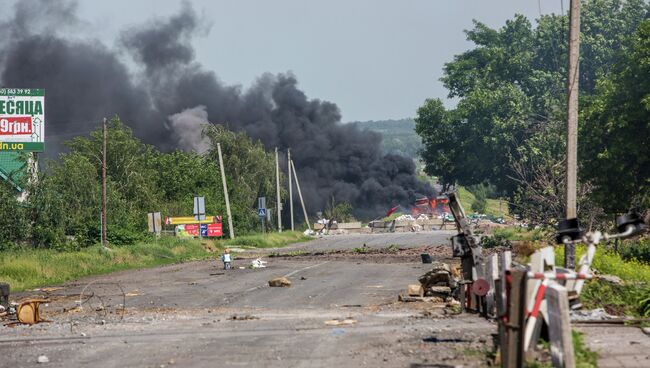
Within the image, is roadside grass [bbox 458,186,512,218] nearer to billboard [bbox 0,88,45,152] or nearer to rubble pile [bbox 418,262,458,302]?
billboard [bbox 0,88,45,152]

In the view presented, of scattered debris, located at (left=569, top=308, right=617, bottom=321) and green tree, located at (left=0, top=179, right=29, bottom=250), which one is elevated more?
green tree, located at (left=0, top=179, right=29, bottom=250)

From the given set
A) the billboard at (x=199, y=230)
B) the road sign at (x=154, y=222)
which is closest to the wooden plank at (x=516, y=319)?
the road sign at (x=154, y=222)

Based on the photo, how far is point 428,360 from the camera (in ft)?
43.8

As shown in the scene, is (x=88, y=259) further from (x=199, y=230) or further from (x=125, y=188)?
(x=125, y=188)

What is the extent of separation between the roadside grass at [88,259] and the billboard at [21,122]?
5.30 meters

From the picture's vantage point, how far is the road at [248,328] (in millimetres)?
14219

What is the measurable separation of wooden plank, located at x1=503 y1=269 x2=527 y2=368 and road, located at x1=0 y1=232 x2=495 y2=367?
2218mm

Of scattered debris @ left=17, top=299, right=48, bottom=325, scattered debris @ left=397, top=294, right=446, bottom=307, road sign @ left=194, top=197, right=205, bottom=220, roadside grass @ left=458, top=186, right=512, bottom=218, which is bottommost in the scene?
scattered debris @ left=397, top=294, right=446, bottom=307

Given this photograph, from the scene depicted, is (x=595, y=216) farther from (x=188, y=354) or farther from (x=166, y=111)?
(x=166, y=111)

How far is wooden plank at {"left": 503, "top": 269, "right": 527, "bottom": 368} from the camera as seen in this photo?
1041 cm

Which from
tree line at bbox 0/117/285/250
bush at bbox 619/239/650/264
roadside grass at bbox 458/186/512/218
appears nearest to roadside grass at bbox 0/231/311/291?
tree line at bbox 0/117/285/250

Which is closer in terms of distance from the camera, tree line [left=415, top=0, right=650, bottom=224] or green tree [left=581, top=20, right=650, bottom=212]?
green tree [left=581, top=20, right=650, bottom=212]

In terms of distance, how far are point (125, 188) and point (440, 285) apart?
52553 mm

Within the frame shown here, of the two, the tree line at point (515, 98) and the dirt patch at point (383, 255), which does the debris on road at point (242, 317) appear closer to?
the dirt patch at point (383, 255)
